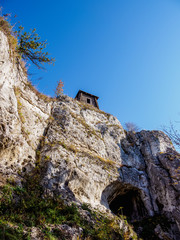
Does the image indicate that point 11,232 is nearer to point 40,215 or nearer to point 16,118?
point 40,215

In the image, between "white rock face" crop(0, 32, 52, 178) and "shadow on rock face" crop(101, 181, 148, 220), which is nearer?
"white rock face" crop(0, 32, 52, 178)

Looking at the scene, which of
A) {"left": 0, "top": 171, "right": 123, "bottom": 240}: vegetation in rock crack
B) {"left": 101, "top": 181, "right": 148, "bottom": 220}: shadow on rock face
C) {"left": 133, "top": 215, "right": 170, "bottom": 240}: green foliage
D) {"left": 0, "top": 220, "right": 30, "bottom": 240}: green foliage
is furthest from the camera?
{"left": 101, "top": 181, "right": 148, "bottom": 220}: shadow on rock face

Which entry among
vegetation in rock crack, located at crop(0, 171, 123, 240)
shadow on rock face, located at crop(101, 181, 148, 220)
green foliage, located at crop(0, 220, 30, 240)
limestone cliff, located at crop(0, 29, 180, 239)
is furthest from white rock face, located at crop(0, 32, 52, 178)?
shadow on rock face, located at crop(101, 181, 148, 220)

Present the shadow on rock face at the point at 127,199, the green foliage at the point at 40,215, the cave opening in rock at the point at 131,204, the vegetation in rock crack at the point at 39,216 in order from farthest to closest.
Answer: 1. the cave opening in rock at the point at 131,204
2. the shadow on rock face at the point at 127,199
3. the green foliage at the point at 40,215
4. the vegetation in rock crack at the point at 39,216

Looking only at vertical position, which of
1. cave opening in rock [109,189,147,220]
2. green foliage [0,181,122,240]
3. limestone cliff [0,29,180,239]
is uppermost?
limestone cliff [0,29,180,239]

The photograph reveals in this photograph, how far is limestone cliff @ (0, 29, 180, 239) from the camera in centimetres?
893

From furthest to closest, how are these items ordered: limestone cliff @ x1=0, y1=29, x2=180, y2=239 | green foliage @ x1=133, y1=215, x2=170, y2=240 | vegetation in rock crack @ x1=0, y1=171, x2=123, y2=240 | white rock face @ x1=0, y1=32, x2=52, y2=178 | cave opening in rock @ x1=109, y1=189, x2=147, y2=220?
1. cave opening in rock @ x1=109, y1=189, x2=147, y2=220
2. green foliage @ x1=133, y1=215, x2=170, y2=240
3. limestone cliff @ x1=0, y1=29, x2=180, y2=239
4. white rock face @ x1=0, y1=32, x2=52, y2=178
5. vegetation in rock crack @ x1=0, y1=171, x2=123, y2=240

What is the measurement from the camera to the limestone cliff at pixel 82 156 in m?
8.93

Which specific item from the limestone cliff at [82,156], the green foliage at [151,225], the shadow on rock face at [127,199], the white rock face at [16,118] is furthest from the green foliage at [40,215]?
the green foliage at [151,225]

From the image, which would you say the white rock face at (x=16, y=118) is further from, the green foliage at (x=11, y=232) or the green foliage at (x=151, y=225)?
the green foliage at (x=151, y=225)

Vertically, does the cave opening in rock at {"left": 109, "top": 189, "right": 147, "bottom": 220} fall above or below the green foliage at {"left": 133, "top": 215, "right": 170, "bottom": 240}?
above

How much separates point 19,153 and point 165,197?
11083 mm

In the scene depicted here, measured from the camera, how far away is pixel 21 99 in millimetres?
11234

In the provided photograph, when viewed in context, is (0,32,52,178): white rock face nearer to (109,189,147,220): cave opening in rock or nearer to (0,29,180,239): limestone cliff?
(0,29,180,239): limestone cliff
